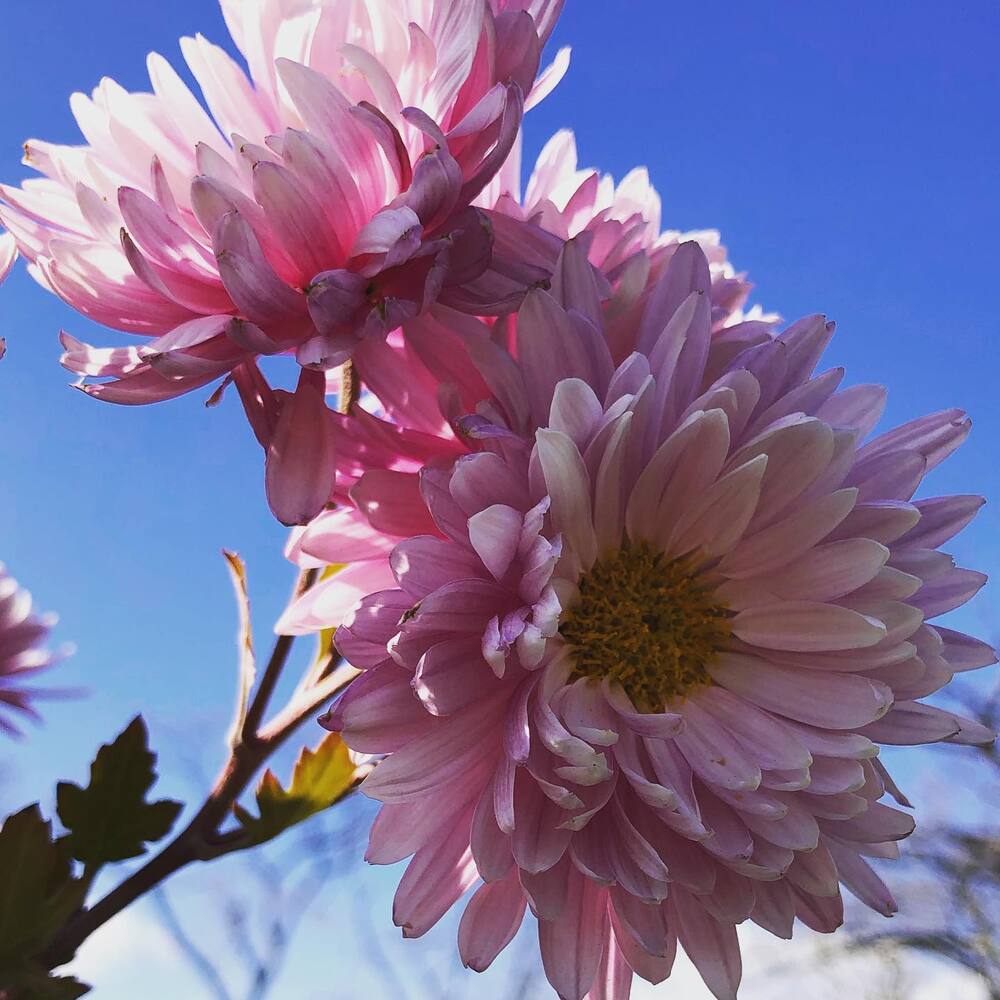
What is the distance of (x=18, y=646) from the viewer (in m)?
0.94

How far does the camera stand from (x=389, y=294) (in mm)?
461

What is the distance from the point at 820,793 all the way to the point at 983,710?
3137 mm

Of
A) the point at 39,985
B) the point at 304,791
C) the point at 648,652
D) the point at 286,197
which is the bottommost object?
the point at 39,985

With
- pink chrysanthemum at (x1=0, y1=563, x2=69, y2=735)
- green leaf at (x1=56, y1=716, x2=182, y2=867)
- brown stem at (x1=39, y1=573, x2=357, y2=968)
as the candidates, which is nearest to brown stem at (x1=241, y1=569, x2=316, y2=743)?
brown stem at (x1=39, y1=573, x2=357, y2=968)

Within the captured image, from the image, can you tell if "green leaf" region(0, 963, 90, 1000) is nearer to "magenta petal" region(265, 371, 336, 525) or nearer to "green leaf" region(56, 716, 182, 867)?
Answer: "green leaf" region(56, 716, 182, 867)

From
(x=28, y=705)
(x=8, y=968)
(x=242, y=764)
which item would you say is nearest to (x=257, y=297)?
(x=242, y=764)

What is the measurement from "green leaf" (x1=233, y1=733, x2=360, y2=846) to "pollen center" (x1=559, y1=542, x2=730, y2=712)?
170 millimetres

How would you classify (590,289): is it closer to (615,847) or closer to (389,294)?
(389,294)

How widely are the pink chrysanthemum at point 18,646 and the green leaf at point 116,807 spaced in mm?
284

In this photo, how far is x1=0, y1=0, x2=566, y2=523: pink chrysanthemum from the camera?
1.41ft

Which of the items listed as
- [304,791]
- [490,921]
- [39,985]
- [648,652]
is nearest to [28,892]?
[39,985]

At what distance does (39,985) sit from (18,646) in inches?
18.1

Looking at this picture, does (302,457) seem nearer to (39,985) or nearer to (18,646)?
(39,985)

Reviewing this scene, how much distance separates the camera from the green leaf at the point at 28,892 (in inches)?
22.2
